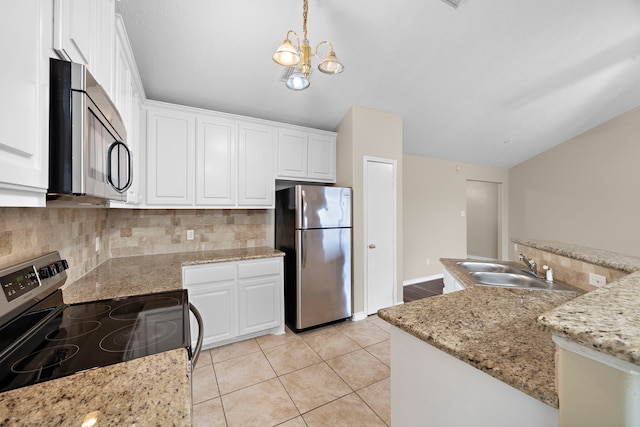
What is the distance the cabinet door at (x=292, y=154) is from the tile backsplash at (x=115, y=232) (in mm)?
639

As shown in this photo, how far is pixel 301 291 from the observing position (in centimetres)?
275

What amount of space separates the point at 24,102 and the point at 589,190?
6924mm

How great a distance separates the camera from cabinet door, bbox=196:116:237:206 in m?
2.62

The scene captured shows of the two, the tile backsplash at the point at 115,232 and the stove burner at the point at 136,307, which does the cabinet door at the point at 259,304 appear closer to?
the tile backsplash at the point at 115,232

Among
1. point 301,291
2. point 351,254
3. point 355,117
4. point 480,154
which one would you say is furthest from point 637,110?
Result: point 301,291

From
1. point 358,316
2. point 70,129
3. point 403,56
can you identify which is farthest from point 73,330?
point 403,56

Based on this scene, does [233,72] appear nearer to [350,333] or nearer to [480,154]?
[350,333]

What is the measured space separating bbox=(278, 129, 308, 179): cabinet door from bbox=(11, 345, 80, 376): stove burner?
2360 millimetres

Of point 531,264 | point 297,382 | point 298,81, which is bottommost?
point 297,382

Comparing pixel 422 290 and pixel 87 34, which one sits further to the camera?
pixel 422 290

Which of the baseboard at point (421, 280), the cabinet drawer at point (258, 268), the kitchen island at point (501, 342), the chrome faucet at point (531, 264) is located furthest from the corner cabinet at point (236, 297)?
the baseboard at point (421, 280)

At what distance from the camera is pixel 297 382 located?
6.59ft

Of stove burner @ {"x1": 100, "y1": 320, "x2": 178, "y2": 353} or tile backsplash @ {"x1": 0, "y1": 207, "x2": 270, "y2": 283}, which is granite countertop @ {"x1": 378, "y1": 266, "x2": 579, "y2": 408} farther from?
tile backsplash @ {"x1": 0, "y1": 207, "x2": 270, "y2": 283}

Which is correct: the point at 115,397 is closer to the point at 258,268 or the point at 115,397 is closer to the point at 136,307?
the point at 136,307
